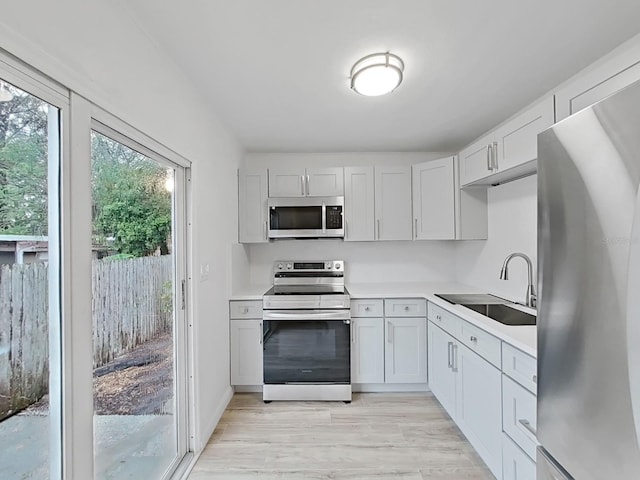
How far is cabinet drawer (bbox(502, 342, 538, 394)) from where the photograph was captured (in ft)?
4.45

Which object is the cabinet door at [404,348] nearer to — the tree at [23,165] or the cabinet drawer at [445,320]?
the cabinet drawer at [445,320]

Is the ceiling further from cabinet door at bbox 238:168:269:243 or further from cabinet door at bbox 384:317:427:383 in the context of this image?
cabinet door at bbox 384:317:427:383

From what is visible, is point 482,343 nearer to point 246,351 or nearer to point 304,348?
point 304,348

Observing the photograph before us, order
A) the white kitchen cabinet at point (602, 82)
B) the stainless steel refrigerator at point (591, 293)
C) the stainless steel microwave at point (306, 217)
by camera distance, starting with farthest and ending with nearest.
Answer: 1. the stainless steel microwave at point (306, 217)
2. the white kitchen cabinet at point (602, 82)
3. the stainless steel refrigerator at point (591, 293)

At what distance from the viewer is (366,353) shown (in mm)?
2754

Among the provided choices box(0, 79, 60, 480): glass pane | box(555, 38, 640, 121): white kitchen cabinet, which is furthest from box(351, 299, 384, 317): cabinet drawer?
box(0, 79, 60, 480): glass pane

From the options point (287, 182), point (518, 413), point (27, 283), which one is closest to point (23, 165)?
point (27, 283)

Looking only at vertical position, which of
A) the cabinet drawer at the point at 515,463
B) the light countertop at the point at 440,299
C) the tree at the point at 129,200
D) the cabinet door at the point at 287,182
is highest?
the cabinet door at the point at 287,182

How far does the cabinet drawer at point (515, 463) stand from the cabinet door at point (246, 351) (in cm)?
186

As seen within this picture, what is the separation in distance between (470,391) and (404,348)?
0.81 m

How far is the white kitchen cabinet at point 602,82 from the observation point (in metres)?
1.20

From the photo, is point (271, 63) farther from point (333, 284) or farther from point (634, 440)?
point (333, 284)

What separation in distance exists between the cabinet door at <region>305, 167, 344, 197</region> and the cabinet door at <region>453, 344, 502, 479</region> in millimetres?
1741

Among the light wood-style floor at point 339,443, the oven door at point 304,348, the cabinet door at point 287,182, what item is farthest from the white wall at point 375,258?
the light wood-style floor at point 339,443
